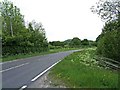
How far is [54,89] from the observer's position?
1253cm

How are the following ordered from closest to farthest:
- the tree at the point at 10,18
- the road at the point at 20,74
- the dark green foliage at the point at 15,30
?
the road at the point at 20,74, the dark green foliage at the point at 15,30, the tree at the point at 10,18

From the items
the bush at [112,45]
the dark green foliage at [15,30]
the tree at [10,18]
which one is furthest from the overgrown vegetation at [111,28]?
the tree at [10,18]

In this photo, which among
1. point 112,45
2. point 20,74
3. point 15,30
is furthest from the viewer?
point 15,30

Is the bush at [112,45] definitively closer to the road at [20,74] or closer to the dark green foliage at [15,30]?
the road at [20,74]

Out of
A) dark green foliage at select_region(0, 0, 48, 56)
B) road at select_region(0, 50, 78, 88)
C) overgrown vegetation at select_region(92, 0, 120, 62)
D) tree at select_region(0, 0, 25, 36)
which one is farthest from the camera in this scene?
tree at select_region(0, 0, 25, 36)

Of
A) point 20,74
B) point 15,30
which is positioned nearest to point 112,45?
point 20,74

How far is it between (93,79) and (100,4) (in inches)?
729

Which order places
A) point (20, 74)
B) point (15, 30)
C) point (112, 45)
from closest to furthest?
1. point (20, 74)
2. point (112, 45)
3. point (15, 30)

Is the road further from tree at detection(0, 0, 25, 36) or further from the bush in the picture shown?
tree at detection(0, 0, 25, 36)

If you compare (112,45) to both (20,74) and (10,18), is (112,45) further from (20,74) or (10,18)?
(10,18)

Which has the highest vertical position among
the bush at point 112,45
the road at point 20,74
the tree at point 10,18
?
the tree at point 10,18

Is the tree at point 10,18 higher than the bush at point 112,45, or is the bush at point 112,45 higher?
the tree at point 10,18

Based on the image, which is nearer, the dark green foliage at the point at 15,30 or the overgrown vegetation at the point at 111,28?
the overgrown vegetation at the point at 111,28

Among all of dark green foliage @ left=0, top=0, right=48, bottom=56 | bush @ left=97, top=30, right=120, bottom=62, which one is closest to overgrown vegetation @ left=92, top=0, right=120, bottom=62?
bush @ left=97, top=30, right=120, bottom=62
